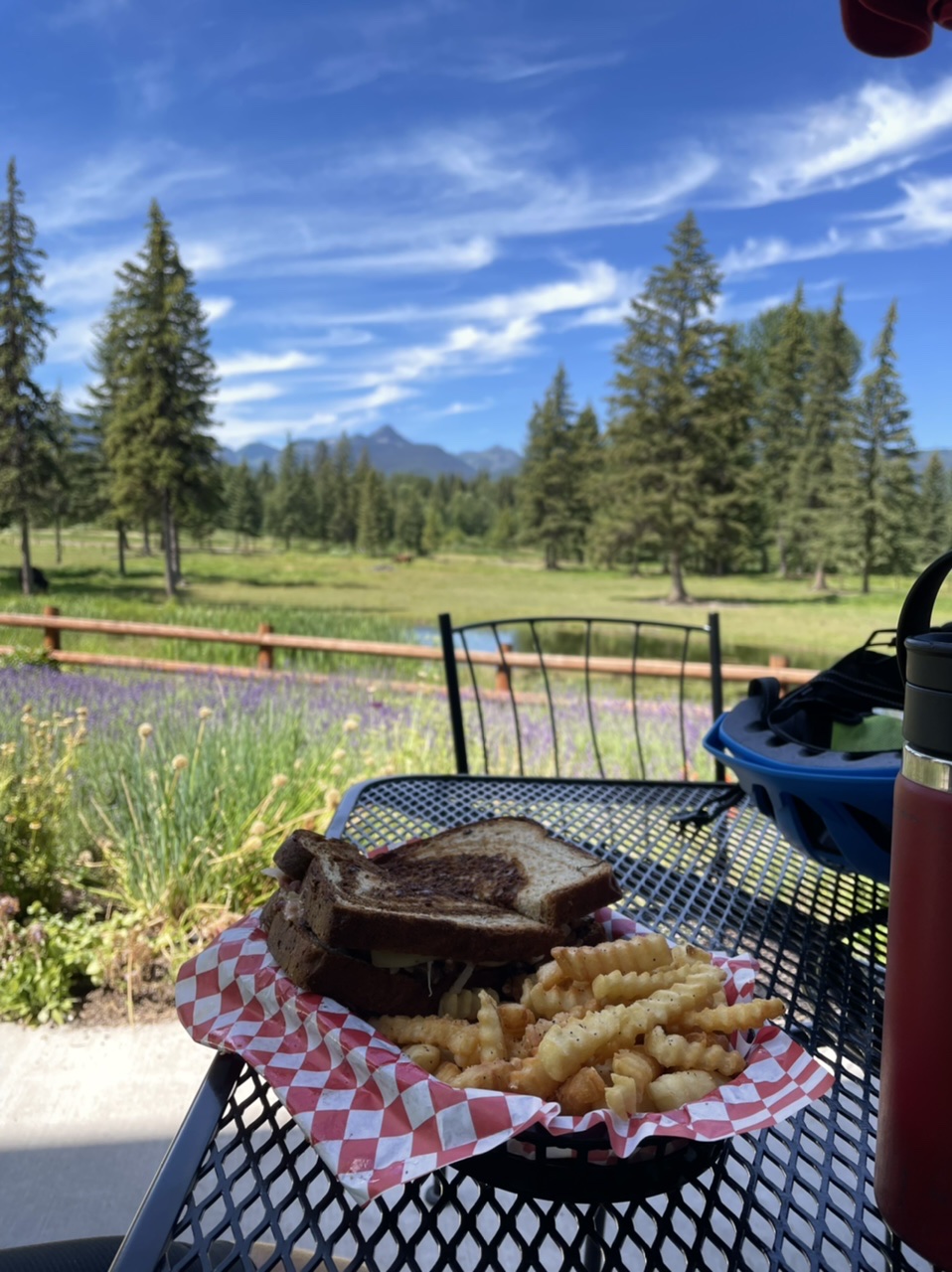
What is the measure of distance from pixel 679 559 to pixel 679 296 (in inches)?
317

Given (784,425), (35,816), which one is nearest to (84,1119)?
(35,816)

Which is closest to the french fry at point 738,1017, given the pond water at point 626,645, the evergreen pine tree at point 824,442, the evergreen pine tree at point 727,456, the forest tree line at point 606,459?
the forest tree line at point 606,459

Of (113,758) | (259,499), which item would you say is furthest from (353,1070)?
(259,499)

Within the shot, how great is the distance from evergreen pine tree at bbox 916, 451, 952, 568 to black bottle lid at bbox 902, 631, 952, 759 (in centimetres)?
2370

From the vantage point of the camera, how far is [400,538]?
109 feet

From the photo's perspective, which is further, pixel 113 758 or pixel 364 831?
pixel 113 758

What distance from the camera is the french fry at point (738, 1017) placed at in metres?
0.52

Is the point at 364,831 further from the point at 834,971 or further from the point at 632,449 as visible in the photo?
the point at 632,449

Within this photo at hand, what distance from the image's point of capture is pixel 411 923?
2.15 feet

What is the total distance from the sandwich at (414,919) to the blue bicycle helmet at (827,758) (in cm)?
19

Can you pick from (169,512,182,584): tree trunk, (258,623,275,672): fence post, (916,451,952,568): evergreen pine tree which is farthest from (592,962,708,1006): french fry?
(916,451,952,568): evergreen pine tree

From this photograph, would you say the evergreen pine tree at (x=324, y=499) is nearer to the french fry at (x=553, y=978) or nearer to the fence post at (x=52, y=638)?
the fence post at (x=52, y=638)

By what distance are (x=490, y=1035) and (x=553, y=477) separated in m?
30.6

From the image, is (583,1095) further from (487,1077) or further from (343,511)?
(343,511)
